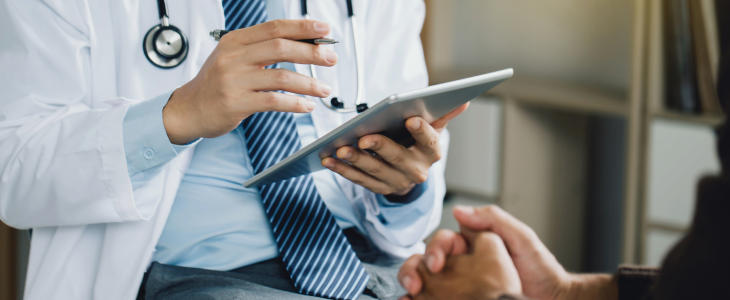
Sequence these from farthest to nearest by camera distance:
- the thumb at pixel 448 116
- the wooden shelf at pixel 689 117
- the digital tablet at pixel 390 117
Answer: the wooden shelf at pixel 689 117
the thumb at pixel 448 116
the digital tablet at pixel 390 117

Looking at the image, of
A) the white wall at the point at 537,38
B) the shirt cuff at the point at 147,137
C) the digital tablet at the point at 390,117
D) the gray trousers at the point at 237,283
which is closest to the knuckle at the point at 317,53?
the digital tablet at the point at 390,117

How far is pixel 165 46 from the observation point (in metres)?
0.85

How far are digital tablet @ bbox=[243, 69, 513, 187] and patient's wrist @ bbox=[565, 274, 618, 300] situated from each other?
29cm

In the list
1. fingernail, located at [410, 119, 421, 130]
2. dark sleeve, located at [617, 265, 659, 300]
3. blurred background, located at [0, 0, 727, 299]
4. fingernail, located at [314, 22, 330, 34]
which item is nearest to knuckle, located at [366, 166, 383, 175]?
fingernail, located at [410, 119, 421, 130]

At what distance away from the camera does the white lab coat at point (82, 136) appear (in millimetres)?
753

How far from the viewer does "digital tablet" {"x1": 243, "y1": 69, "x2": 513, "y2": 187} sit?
604 millimetres

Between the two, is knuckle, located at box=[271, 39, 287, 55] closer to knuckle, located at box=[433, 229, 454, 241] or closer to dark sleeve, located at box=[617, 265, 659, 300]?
knuckle, located at box=[433, 229, 454, 241]

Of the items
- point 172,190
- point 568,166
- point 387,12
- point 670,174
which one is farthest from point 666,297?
point 568,166

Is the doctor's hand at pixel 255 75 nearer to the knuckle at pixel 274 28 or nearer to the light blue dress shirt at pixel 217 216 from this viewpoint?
the knuckle at pixel 274 28

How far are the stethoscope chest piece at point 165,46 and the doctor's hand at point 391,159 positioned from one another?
1.01ft

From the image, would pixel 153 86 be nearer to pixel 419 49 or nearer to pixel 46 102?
pixel 46 102

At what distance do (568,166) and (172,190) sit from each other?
5.08 feet

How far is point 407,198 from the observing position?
3.18 feet

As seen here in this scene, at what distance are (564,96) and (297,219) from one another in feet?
3.99
